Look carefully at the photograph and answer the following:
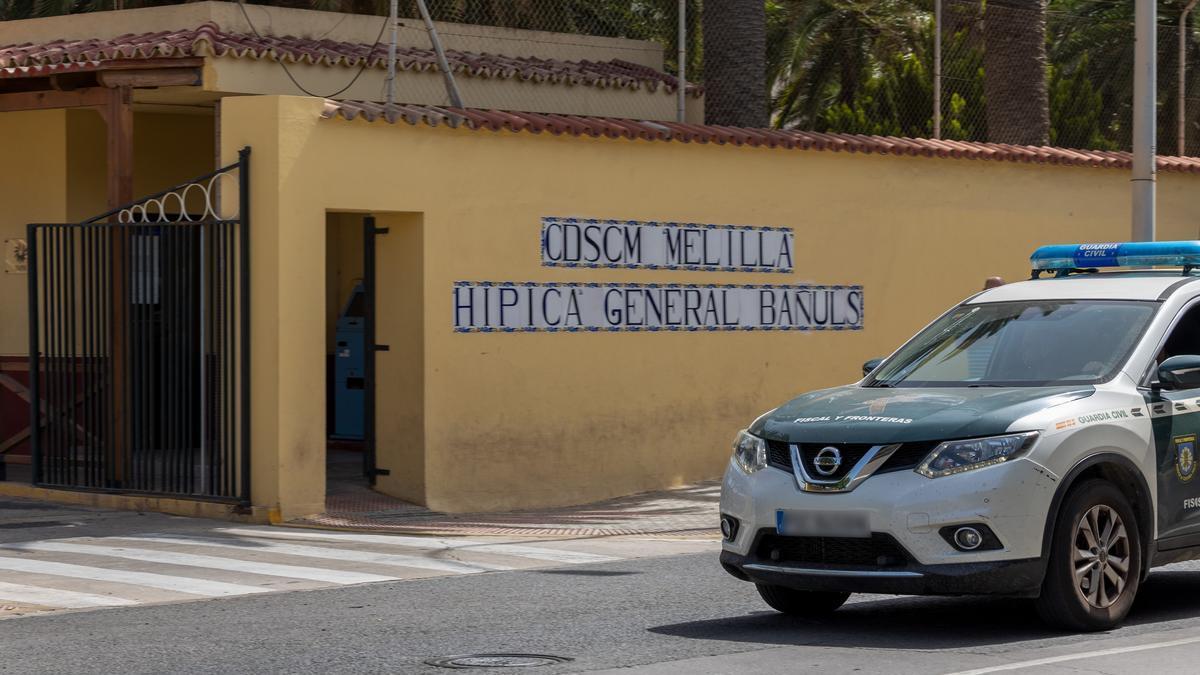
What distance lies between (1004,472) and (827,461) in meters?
0.80

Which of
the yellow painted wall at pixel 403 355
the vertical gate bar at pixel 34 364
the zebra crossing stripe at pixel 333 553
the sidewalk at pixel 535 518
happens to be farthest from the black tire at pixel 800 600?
the vertical gate bar at pixel 34 364

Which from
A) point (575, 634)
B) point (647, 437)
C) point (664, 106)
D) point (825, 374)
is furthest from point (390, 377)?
point (664, 106)

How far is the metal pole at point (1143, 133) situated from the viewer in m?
15.3

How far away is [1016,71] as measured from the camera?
68.8 feet

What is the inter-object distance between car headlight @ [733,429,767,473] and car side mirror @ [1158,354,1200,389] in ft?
6.39

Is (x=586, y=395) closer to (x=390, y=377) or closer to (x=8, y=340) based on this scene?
(x=390, y=377)

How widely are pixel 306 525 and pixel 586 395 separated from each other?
296 centimetres

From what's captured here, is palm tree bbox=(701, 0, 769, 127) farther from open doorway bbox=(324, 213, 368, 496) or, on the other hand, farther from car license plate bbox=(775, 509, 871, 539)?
car license plate bbox=(775, 509, 871, 539)

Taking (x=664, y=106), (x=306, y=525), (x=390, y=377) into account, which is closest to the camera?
(x=306, y=525)

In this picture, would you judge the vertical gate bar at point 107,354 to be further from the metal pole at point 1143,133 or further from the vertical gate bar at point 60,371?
the metal pole at point 1143,133

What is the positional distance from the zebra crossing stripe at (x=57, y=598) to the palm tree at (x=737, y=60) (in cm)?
1123

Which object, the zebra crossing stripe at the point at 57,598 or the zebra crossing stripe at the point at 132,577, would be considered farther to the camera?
the zebra crossing stripe at the point at 132,577

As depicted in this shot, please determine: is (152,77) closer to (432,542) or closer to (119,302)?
(119,302)

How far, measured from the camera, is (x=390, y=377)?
47.6 feet
